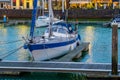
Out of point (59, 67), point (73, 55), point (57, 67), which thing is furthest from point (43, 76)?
point (73, 55)

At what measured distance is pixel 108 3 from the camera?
446 feet

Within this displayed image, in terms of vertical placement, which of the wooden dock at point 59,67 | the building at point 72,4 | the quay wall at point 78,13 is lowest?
the quay wall at point 78,13

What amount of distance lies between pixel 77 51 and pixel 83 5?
311 feet

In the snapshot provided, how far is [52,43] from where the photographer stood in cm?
3681

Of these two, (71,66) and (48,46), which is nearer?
(71,66)

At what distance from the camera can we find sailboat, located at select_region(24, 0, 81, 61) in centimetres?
3528

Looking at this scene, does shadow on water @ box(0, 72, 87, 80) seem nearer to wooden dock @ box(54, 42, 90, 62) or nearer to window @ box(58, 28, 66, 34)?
wooden dock @ box(54, 42, 90, 62)

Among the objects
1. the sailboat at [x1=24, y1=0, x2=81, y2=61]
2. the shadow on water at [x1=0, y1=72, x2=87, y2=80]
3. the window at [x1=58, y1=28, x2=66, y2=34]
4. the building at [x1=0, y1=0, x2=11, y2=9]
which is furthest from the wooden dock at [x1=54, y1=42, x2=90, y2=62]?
the building at [x1=0, y1=0, x2=11, y2=9]

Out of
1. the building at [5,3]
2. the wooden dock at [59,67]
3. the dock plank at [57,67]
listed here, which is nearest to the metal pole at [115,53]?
the wooden dock at [59,67]

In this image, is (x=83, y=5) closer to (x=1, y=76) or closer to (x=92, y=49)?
(x=92, y=49)

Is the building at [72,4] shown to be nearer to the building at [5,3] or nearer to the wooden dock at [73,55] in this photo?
the building at [5,3]

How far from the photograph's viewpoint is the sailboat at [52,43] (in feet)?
116

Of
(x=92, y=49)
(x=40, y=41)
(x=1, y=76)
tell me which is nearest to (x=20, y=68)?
(x=1, y=76)

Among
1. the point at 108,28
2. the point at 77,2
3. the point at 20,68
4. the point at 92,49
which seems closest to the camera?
the point at 20,68
